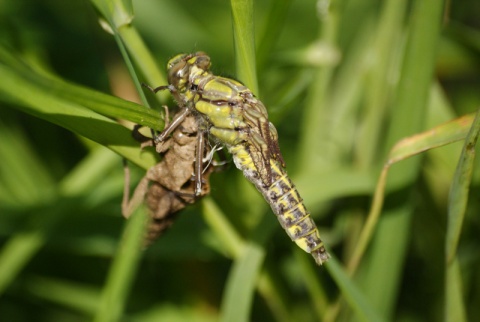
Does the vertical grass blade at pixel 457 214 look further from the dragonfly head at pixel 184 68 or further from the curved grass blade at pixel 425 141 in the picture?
the dragonfly head at pixel 184 68

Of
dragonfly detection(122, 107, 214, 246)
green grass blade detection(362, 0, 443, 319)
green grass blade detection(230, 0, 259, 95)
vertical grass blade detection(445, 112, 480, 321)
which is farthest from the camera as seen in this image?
green grass blade detection(362, 0, 443, 319)

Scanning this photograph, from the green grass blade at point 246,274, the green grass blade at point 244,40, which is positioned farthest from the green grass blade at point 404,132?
the green grass blade at point 244,40

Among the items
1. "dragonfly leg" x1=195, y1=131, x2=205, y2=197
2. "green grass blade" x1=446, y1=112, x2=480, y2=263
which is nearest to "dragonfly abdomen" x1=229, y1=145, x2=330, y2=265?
"dragonfly leg" x1=195, y1=131, x2=205, y2=197

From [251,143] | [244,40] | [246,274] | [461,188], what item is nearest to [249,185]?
[246,274]

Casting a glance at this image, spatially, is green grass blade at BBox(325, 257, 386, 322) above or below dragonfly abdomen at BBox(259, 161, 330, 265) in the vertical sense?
below

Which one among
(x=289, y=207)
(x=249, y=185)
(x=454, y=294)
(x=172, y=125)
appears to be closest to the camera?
(x=172, y=125)

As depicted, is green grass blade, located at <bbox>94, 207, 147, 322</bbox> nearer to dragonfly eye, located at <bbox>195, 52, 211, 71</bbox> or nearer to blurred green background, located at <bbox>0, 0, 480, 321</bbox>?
blurred green background, located at <bbox>0, 0, 480, 321</bbox>

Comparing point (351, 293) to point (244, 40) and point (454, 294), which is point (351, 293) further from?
point (244, 40)

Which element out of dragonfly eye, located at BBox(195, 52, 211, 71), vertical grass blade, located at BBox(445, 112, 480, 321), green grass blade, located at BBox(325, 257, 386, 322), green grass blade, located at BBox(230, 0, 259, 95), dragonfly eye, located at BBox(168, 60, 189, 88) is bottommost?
green grass blade, located at BBox(325, 257, 386, 322)
